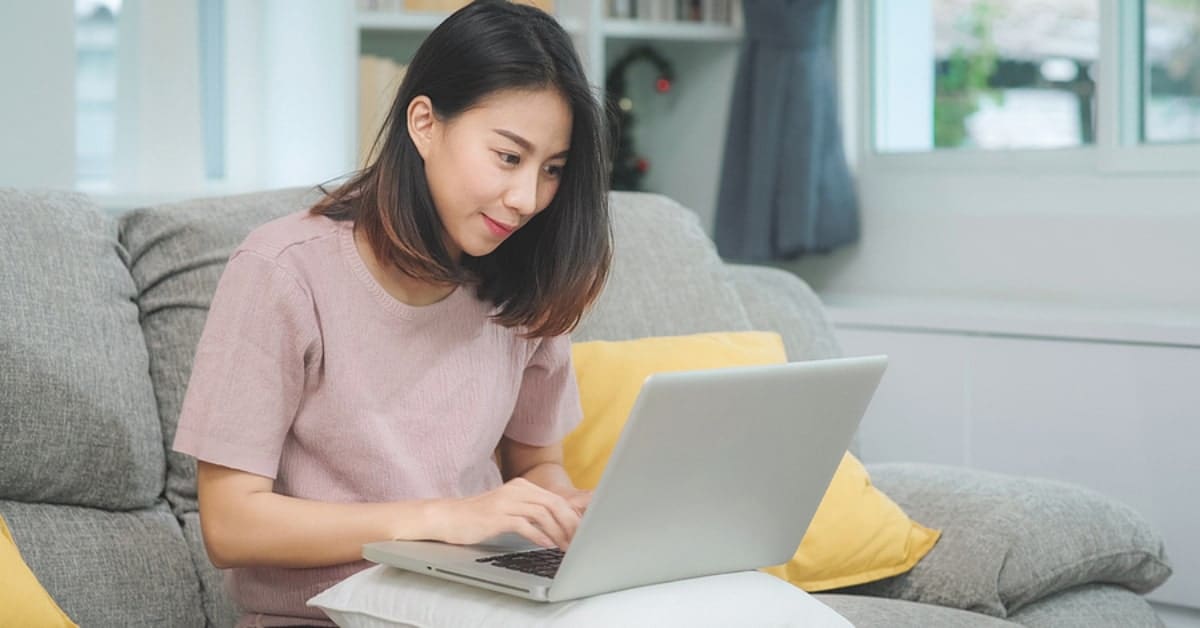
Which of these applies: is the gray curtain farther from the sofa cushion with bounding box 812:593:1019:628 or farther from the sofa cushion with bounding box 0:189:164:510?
the sofa cushion with bounding box 0:189:164:510

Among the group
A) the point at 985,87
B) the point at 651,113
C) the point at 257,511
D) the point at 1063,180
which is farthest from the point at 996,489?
the point at 651,113

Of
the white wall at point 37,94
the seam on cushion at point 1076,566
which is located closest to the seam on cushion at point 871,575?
the seam on cushion at point 1076,566

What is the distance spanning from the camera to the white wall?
112 inches

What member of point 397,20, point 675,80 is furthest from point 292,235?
point 675,80

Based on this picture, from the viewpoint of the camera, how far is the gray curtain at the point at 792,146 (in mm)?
3635

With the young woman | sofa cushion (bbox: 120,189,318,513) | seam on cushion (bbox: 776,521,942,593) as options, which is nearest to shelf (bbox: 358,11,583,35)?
sofa cushion (bbox: 120,189,318,513)

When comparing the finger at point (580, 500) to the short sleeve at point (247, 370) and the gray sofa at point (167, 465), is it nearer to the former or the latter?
the short sleeve at point (247, 370)

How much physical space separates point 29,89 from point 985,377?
1.98 meters

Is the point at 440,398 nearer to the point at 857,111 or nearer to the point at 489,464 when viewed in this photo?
the point at 489,464

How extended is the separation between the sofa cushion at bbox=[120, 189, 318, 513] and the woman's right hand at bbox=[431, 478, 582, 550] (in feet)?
1.70

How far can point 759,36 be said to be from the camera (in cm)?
375

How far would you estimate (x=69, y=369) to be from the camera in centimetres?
157

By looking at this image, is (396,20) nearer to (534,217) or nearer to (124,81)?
(124,81)

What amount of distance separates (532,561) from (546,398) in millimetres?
425
